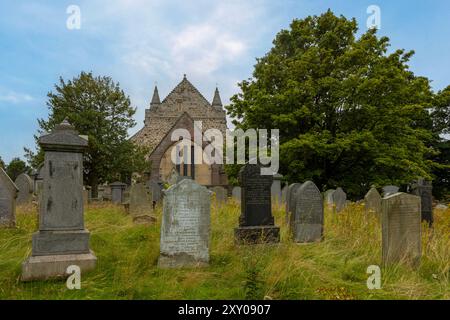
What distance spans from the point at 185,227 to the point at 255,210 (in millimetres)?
1760

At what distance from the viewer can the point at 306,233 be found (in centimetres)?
662

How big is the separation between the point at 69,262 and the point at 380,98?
14658 mm

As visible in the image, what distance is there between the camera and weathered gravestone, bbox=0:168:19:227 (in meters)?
7.62

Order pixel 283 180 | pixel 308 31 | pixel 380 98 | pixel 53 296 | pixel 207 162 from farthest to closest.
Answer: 1. pixel 207 162
2. pixel 308 31
3. pixel 283 180
4. pixel 380 98
5. pixel 53 296

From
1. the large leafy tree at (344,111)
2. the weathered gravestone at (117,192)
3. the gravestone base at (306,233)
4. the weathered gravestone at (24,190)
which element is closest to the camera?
the gravestone base at (306,233)

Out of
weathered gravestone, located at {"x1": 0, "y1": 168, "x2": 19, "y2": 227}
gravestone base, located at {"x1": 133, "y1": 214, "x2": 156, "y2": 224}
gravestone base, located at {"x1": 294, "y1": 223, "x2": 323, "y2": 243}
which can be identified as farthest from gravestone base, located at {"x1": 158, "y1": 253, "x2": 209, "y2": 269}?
weathered gravestone, located at {"x1": 0, "y1": 168, "x2": 19, "y2": 227}

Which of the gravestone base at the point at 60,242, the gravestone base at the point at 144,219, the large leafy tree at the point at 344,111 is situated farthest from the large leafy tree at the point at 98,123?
the gravestone base at the point at 60,242

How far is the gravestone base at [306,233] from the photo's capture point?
6.59m

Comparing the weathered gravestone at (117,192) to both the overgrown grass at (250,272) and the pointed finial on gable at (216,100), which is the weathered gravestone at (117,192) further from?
the pointed finial on gable at (216,100)

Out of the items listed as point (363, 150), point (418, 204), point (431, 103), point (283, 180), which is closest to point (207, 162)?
point (283, 180)

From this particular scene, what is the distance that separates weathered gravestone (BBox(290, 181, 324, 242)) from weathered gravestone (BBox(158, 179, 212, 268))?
7.33ft

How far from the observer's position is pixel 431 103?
54.2ft

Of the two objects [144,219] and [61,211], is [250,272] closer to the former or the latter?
[61,211]
